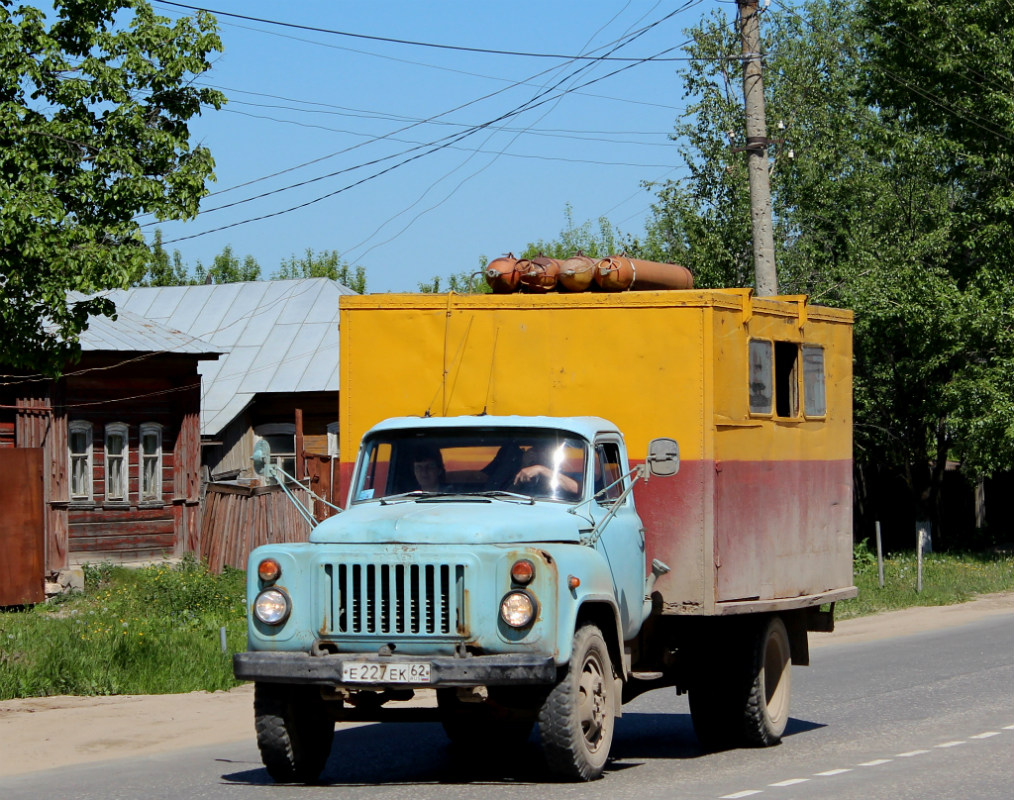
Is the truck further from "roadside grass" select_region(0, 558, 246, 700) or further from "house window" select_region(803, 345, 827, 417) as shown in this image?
"roadside grass" select_region(0, 558, 246, 700)

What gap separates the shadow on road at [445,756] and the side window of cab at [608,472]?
1.67 meters

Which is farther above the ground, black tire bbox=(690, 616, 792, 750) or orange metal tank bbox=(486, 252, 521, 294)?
orange metal tank bbox=(486, 252, 521, 294)

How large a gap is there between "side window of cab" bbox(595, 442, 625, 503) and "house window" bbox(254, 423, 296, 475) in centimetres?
2506

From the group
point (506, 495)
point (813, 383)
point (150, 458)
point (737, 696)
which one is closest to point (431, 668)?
point (506, 495)

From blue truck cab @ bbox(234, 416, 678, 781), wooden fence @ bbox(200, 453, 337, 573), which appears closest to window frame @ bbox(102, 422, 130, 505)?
wooden fence @ bbox(200, 453, 337, 573)

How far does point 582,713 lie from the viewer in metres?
8.26

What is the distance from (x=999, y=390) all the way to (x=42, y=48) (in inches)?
827

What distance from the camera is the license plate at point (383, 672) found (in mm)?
7801

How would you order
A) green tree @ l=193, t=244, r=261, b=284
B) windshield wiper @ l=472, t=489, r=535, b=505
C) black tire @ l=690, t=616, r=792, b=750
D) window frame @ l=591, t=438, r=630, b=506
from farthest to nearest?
1. green tree @ l=193, t=244, r=261, b=284
2. black tire @ l=690, t=616, r=792, b=750
3. window frame @ l=591, t=438, r=630, b=506
4. windshield wiper @ l=472, t=489, r=535, b=505

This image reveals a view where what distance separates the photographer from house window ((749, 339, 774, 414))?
1031cm

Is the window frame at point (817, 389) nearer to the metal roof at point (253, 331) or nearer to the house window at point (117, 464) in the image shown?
the house window at point (117, 464)

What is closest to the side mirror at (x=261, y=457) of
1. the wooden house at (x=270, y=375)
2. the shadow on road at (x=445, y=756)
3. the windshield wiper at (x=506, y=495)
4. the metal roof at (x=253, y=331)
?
the windshield wiper at (x=506, y=495)

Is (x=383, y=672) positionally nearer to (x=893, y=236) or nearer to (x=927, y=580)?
(x=927, y=580)

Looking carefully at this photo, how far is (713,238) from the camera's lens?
32.7m
